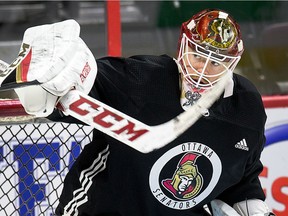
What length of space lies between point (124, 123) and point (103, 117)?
0.17ft

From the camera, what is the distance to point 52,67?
1854mm

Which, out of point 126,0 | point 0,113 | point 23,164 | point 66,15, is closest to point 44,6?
point 66,15

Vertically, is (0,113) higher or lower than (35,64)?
lower

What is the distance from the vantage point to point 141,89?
213 centimetres

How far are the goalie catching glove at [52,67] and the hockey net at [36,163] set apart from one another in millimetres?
625

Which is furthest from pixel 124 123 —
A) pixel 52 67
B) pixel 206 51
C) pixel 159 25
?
pixel 159 25

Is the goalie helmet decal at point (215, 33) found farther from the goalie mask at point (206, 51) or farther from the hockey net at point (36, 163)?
the hockey net at point (36, 163)

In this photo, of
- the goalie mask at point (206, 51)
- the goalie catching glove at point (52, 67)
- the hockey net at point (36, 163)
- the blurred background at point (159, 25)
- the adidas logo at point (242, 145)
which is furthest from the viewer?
the blurred background at point (159, 25)

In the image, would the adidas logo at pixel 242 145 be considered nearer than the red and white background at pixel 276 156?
Yes

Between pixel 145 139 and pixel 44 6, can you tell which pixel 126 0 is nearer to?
pixel 44 6

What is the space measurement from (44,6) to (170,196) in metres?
1.91

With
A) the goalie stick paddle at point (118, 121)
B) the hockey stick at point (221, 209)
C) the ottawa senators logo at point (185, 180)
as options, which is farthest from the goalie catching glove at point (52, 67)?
the hockey stick at point (221, 209)

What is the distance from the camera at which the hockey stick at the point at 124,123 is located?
187cm

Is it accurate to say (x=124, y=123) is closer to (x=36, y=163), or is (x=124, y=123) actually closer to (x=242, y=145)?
(x=242, y=145)
